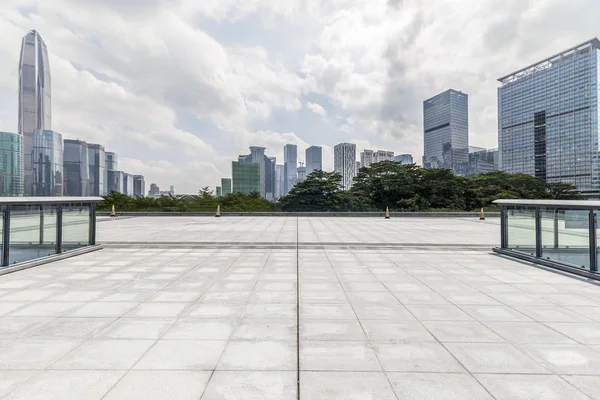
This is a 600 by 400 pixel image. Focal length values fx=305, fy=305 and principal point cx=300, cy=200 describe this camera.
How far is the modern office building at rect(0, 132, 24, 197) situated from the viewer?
146750 mm

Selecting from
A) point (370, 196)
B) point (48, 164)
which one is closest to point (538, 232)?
point (370, 196)

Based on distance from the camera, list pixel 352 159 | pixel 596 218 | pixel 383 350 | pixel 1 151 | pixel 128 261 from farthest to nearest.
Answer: pixel 352 159, pixel 1 151, pixel 128 261, pixel 596 218, pixel 383 350

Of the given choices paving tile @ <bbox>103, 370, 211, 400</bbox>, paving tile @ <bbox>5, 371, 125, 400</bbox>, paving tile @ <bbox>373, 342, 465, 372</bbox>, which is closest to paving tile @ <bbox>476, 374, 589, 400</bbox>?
paving tile @ <bbox>373, 342, 465, 372</bbox>

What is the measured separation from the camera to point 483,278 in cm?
742

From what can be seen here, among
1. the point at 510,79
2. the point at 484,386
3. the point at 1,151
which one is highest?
the point at 510,79

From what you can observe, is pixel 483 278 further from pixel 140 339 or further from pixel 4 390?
pixel 4 390

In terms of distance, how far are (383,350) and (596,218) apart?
23.2 ft

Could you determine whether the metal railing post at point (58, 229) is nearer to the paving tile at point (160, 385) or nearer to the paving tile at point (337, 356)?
the paving tile at point (160, 385)

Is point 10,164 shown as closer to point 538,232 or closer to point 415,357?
point 415,357

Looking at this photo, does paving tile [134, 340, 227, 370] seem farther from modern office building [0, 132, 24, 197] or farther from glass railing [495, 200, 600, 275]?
modern office building [0, 132, 24, 197]

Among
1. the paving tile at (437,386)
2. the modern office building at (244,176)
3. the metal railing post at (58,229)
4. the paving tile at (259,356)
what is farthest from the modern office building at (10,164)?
the paving tile at (437,386)

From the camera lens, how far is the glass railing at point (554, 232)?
7449 mm

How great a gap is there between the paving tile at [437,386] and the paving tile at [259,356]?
1.15m

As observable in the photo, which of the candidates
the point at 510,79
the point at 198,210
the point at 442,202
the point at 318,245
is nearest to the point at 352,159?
the point at 510,79
